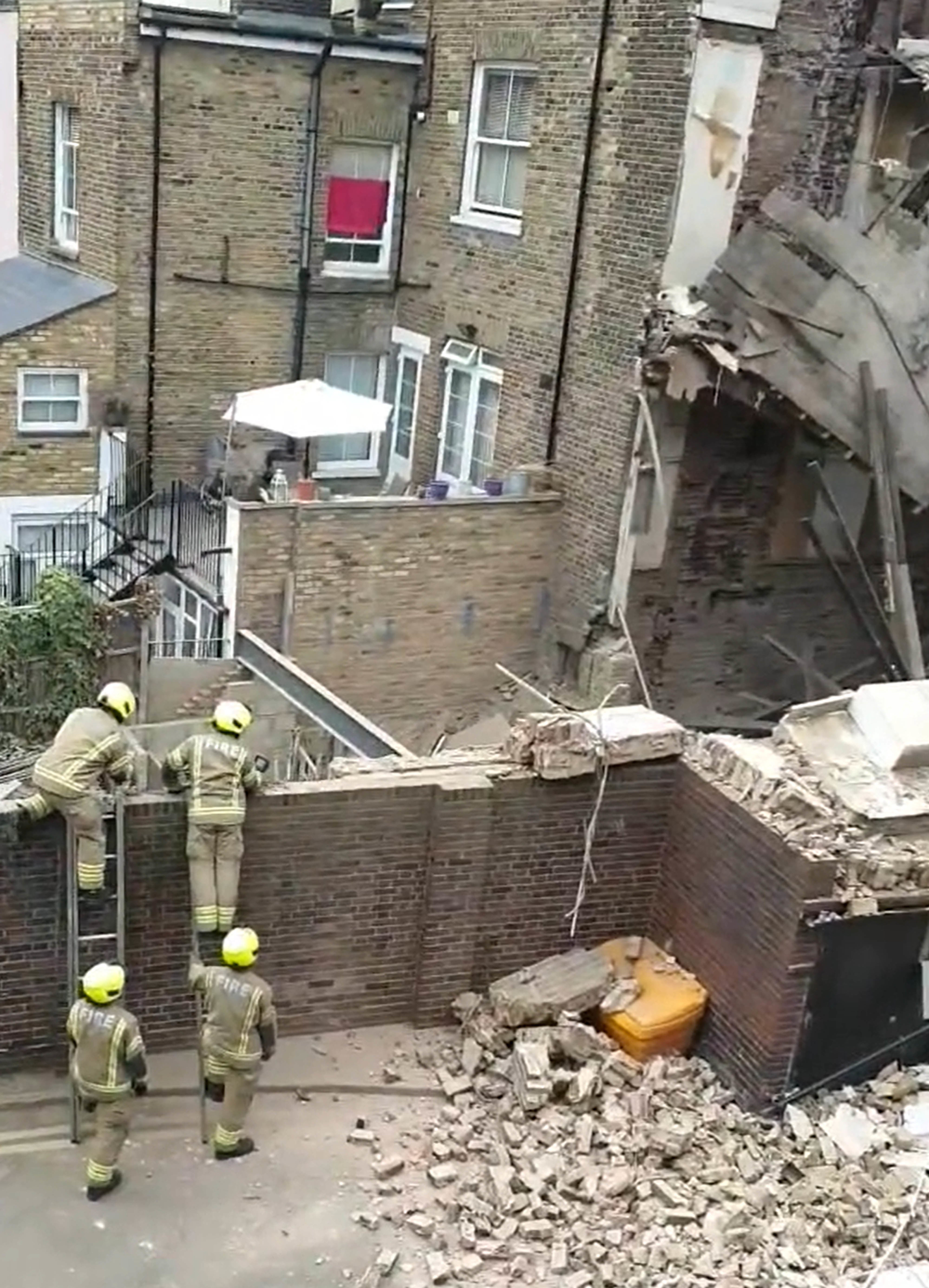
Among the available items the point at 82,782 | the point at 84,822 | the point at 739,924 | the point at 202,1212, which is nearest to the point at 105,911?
the point at 84,822

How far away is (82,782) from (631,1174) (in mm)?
3954

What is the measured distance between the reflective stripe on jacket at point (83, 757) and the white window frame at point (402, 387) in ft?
31.8

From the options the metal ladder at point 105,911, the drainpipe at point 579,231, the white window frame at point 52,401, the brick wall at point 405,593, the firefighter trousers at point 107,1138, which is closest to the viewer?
the firefighter trousers at point 107,1138

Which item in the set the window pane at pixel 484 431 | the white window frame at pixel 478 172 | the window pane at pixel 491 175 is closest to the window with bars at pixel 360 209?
the white window frame at pixel 478 172

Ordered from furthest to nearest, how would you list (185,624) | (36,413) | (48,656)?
(36,413), (185,624), (48,656)

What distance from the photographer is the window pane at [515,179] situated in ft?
50.9

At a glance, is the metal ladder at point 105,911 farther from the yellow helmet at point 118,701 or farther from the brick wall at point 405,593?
the brick wall at point 405,593

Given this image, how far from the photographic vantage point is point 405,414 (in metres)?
18.0

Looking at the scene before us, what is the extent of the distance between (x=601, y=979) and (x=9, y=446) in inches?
410

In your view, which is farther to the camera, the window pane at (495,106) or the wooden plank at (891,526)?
the window pane at (495,106)

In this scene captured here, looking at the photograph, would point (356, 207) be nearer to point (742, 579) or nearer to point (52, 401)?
point (52, 401)

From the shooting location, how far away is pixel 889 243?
44.1 ft

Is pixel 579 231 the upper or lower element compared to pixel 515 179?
lower

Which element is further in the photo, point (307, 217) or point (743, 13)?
point (307, 217)
